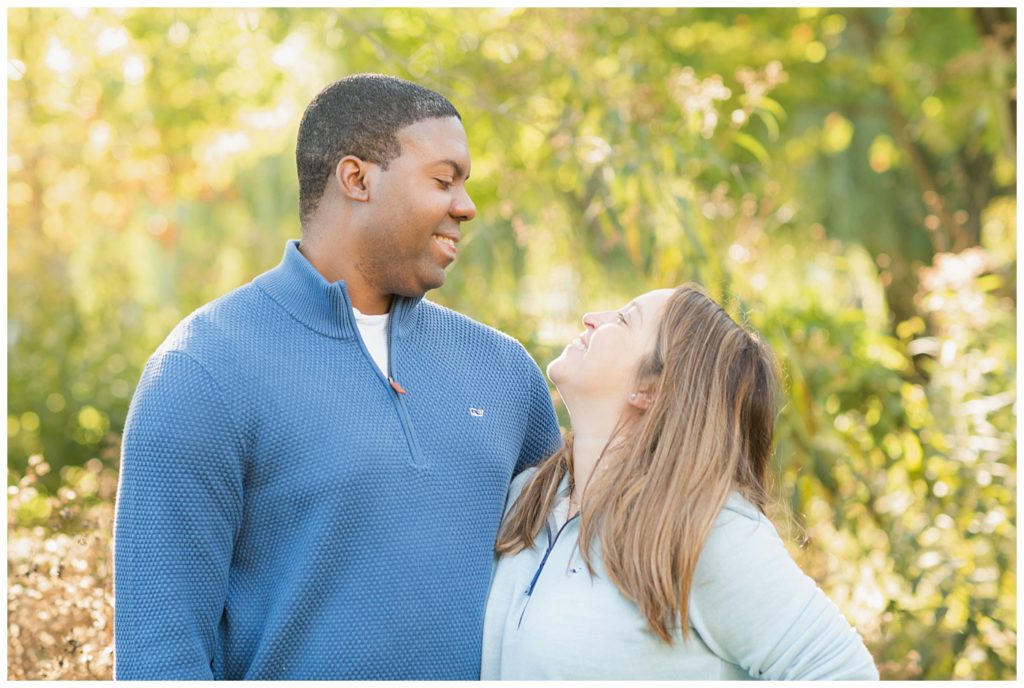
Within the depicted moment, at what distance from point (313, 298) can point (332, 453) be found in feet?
0.98

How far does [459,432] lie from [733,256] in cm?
212

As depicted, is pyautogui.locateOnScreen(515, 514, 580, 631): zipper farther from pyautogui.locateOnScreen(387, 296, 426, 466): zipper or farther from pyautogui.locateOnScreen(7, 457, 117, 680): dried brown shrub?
pyautogui.locateOnScreen(7, 457, 117, 680): dried brown shrub

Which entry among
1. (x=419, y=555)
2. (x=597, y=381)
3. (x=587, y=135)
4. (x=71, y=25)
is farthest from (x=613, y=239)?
(x=71, y=25)

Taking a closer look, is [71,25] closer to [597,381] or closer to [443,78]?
[443,78]

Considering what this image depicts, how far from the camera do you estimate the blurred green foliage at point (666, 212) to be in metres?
3.67

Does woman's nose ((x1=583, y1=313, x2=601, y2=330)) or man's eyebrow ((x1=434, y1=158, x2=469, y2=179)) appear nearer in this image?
man's eyebrow ((x1=434, y1=158, x2=469, y2=179))

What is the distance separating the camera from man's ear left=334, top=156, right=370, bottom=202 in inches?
81.7

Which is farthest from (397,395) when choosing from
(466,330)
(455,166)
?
(455,166)

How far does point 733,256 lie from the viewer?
398cm

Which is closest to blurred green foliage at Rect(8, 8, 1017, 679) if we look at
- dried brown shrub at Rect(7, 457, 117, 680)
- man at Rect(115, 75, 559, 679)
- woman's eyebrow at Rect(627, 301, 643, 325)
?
dried brown shrub at Rect(7, 457, 117, 680)

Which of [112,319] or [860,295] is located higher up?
[860,295]

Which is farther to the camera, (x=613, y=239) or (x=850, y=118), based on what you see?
(x=850, y=118)

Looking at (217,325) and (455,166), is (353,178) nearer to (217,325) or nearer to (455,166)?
(455,166)

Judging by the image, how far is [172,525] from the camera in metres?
1.81
